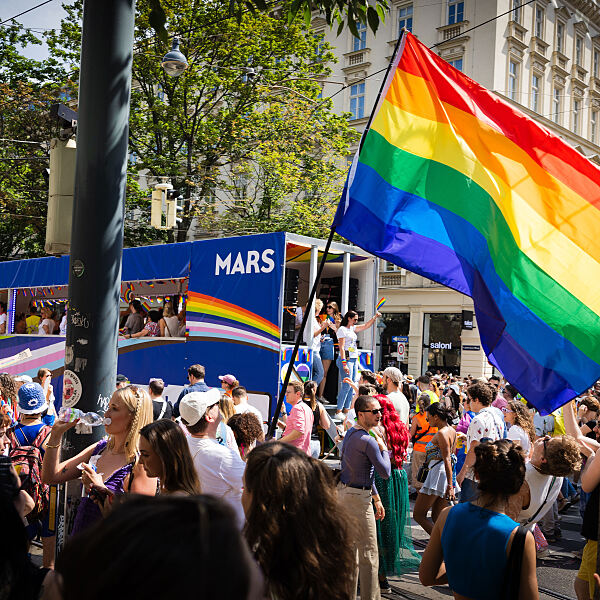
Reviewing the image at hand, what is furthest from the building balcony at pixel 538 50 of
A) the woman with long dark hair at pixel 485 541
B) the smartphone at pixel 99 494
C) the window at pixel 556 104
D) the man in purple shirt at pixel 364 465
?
the smartphone at pixel 99 494

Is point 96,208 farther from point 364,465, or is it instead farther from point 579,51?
point 579,51

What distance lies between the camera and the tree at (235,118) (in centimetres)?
2288

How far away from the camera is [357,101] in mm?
35625

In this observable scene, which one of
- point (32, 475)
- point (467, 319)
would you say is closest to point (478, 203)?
point (32, 475)

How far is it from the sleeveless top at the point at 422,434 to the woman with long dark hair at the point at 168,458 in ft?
19.5

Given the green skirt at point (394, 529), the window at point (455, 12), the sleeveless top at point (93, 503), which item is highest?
the window at point (455, 12)

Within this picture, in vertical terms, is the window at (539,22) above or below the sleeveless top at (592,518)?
above

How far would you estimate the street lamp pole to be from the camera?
386cm

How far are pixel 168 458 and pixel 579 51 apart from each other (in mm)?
39307

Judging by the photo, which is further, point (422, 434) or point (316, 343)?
point (316, 343)

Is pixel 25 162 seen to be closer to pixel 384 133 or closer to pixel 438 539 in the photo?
pixel 384 133

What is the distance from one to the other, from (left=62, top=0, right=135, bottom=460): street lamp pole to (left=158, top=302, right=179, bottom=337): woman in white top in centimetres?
916

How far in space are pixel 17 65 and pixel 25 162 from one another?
10.9 ft

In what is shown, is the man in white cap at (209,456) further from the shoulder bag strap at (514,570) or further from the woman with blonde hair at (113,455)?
the shoulder bag strap at (514,570)
